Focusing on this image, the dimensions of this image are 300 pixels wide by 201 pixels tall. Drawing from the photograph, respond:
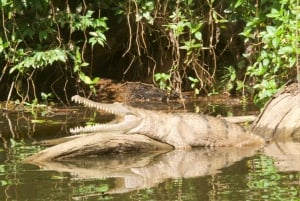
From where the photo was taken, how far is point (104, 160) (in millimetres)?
5402

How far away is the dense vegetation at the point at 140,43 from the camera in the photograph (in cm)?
875

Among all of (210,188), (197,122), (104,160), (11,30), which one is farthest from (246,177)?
(11,30)

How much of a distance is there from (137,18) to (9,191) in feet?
16.7

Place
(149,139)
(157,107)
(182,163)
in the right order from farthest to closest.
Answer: (157,107), (149,139), (182,163)

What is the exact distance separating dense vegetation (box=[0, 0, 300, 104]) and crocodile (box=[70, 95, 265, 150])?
1692 millimetres

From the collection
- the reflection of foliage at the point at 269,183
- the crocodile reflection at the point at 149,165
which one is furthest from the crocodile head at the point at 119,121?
the reflection of foliage at the point at 269,183

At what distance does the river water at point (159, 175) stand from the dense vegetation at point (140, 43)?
8.57 feet

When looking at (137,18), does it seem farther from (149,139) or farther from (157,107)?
(149,139)

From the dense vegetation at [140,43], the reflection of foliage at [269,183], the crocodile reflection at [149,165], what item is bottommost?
the crocodile reflection at [149,165]

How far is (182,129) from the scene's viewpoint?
6.16 meters

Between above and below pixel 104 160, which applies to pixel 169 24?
above

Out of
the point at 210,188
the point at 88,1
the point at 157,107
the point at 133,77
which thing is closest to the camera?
the point at 210,188

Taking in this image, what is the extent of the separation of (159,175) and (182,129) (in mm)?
1573

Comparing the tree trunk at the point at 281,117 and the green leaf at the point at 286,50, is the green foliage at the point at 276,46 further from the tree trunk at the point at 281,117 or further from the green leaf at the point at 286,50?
the tree trunk at the point at 281,117
